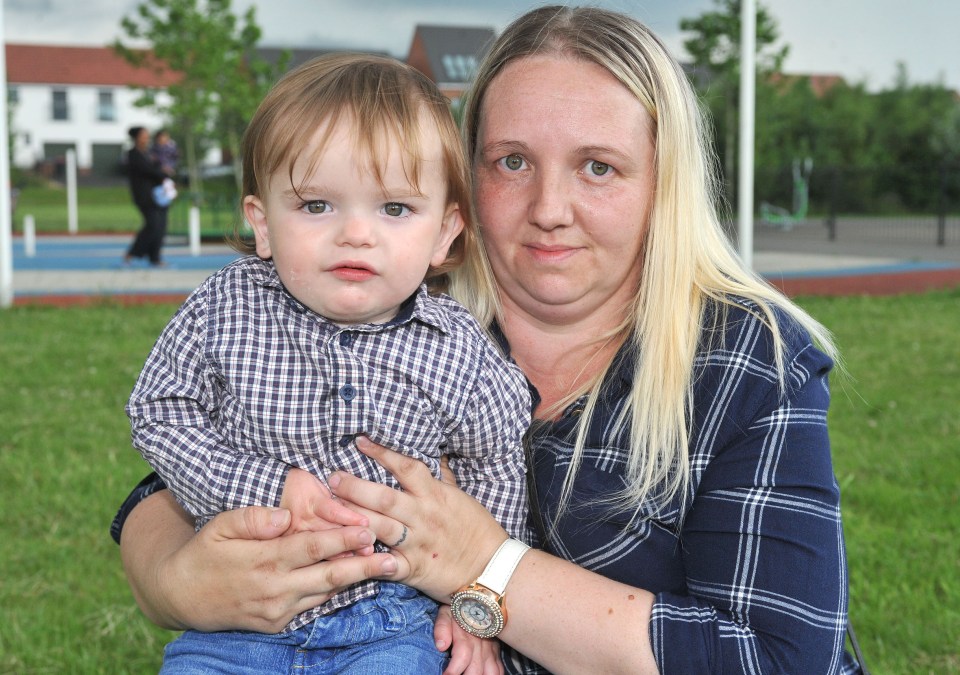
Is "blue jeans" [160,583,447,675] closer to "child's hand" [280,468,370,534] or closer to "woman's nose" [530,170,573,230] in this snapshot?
"child's hand" [280,468,370,534]

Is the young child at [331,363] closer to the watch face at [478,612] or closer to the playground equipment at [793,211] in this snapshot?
the watch face at [478,612]

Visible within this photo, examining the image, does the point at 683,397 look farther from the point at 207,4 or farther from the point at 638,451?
the point at 207,4

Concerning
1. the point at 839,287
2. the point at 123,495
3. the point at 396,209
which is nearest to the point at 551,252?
the point at 396,209

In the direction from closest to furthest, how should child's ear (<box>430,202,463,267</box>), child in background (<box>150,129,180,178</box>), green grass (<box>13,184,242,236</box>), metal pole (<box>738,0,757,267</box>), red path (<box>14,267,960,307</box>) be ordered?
child's ear (<box>430,202,463,267</box>)
red path (<box>14,267,960,307</box>)
metal pole (<box>738,0,757,267</box>)
child in background (<box>150,129,180,178</box>)
green grass (<box>13,184,242,236</box>)

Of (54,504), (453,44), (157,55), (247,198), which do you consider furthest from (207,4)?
(247,198)

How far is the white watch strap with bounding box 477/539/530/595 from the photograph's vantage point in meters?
1.83

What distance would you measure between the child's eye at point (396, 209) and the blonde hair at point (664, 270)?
39cm

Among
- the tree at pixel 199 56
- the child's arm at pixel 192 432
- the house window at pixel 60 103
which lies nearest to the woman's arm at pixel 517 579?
the child's arm at pixel 192 432

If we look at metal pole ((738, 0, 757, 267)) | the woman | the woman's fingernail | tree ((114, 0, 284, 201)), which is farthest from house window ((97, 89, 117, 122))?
the woman's fingernail

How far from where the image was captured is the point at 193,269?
16328 millimetres

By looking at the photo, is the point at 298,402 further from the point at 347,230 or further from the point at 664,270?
the point at 664,270

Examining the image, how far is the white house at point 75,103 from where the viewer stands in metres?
70.7

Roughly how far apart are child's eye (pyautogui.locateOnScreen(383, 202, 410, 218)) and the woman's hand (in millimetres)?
417

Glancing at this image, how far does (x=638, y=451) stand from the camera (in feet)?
6.09
